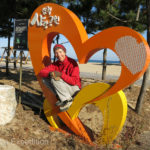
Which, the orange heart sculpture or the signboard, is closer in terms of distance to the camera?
the orange heart sculpture

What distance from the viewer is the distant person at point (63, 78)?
11.2 ft

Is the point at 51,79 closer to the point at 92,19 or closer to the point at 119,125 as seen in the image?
the point at 119,125

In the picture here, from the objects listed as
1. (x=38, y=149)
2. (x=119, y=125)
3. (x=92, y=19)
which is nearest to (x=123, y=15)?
(x=92, y=19)

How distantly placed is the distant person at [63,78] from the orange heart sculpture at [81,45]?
0.19 meters

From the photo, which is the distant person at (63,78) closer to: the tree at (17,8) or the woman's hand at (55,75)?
the woman's hand at (55,75)

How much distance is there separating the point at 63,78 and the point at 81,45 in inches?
27.2

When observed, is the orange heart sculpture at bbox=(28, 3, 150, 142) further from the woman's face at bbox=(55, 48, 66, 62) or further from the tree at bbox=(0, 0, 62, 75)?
the tree at bbox=(0, 0, 62, 75)

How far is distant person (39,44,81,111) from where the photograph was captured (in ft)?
11.2

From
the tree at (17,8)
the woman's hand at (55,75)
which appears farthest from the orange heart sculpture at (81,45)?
the tree at (17,8)

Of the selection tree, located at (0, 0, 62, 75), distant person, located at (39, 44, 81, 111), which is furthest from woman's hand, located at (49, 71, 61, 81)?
tree, located at (0, 0, 62, 75)

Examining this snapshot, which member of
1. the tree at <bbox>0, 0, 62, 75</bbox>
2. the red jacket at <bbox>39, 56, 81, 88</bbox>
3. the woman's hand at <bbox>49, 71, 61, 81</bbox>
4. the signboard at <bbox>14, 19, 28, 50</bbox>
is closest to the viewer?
the woman's hand at <bbox>49, 71, 61, 81</bbox>

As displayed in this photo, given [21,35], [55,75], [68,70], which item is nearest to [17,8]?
[21,35]

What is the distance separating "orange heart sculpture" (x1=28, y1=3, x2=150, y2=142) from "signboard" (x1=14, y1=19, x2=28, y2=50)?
0.52m

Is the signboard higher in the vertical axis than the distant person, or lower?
higher
